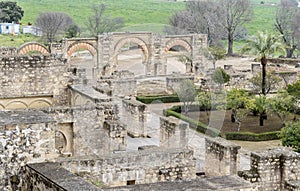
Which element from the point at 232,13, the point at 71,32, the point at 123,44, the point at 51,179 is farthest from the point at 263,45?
Result: the point at 232,13

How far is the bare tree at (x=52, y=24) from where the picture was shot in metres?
63.7

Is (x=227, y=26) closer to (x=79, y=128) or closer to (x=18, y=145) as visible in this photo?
(x=79, y=128)

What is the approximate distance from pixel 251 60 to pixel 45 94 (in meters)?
37.6

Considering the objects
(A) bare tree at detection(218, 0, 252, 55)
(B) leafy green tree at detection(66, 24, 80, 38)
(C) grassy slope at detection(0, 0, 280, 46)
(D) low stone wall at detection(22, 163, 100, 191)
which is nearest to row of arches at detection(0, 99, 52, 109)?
(D) low stone wall at detection(22, 163, 100, 191)

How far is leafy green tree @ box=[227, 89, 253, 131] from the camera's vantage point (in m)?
27.4

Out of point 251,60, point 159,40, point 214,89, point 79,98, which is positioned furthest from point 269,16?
point 79,98

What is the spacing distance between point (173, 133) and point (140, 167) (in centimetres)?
718

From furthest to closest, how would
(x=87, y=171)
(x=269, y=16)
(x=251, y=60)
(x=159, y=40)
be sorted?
(x=269, y=16), (x=251, y=60), (x=159, y=40), (x=87, y=171)

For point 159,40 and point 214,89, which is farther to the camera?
point 159,40

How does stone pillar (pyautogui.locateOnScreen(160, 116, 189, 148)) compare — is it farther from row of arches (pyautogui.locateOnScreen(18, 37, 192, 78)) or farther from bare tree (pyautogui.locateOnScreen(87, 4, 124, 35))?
bare tree (pyautogui.locateOnScreen(87, 4, 124, 35))

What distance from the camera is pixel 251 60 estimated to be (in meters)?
53.4

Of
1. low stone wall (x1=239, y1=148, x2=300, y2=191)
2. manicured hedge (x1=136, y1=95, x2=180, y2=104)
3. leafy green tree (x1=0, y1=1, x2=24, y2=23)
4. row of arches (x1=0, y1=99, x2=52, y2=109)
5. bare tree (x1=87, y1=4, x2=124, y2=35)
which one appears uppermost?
leafy green tree (x1=0, y1=1, x2=24, y2=23)

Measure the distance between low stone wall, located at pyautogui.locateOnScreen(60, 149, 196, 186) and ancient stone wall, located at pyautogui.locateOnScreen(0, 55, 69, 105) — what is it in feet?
22.6

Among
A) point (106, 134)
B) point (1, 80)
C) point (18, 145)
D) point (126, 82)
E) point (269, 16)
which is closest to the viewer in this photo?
point (18, 145)
